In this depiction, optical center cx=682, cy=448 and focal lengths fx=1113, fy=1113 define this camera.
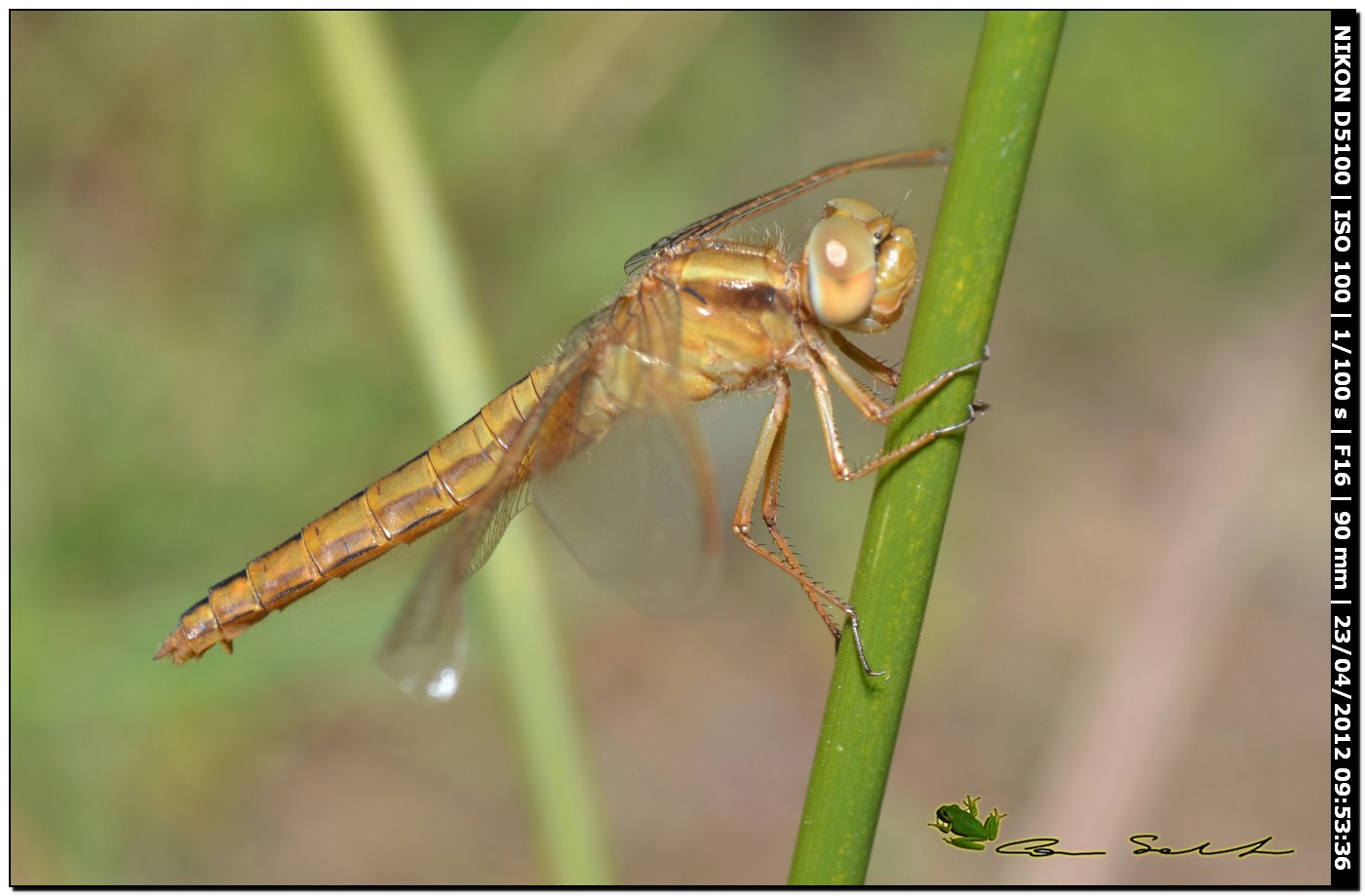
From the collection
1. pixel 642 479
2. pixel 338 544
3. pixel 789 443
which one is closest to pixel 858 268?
pixel 642 479

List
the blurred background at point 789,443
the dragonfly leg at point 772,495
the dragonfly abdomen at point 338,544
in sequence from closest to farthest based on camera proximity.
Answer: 1. the dragonfly leg at point 772,495
2. the dragonfly abdomen at point 338,544
3. the blurred background at point 789,443

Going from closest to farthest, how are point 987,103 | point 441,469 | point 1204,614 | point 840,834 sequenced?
point 987,103 → point 840,834 → point 441,469 → point 1204,614

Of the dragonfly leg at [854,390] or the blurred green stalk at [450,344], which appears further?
the blurred green stalk at [450,344]

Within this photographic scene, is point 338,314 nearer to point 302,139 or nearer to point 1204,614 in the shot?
point 302,139

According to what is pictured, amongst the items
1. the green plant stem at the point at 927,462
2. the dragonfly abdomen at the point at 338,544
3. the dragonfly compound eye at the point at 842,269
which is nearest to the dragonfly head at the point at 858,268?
the dragonfly compound eye at the point at 842,269

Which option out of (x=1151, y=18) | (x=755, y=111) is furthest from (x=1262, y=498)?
(x=755, y=111)

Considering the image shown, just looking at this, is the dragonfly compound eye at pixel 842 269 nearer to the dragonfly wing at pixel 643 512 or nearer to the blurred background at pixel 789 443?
the dragonfly wing at pixel 643 512
